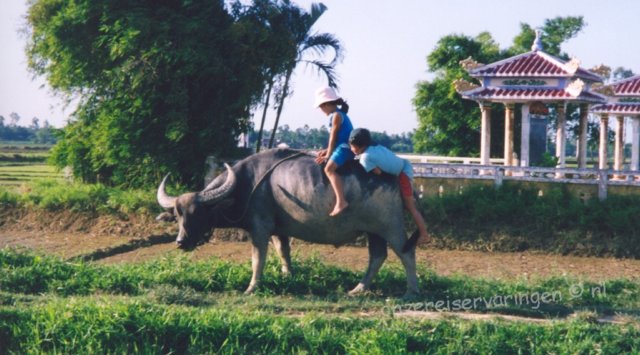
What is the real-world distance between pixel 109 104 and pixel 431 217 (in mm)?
6914

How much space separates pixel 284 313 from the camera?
7480 mm

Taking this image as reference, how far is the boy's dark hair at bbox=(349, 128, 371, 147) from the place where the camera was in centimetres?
804

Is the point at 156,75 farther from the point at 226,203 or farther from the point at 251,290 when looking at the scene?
the point at 251,290

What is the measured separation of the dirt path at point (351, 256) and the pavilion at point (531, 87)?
4554 millimetres

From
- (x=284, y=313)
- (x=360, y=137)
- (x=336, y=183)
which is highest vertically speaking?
(x=360, y=137)

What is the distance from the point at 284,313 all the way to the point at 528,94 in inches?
416

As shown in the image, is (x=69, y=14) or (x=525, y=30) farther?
(x=525, y=30)

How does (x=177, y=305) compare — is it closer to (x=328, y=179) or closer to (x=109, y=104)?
(x=328, y=179)

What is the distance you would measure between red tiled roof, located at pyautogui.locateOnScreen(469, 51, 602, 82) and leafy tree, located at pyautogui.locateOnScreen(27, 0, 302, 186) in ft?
14.9

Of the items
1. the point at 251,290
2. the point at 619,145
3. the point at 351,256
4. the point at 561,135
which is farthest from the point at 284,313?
the point at 619,145

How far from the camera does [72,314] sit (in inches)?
269

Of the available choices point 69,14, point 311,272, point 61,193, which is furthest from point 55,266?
point 69,14

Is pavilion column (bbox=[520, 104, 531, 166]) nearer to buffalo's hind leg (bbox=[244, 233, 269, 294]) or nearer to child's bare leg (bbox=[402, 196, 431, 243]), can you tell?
child's bare leg (bbox=[402, 196, 431, 243])

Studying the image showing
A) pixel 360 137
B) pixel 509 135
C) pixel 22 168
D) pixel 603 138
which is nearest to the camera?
pixel 360 137
